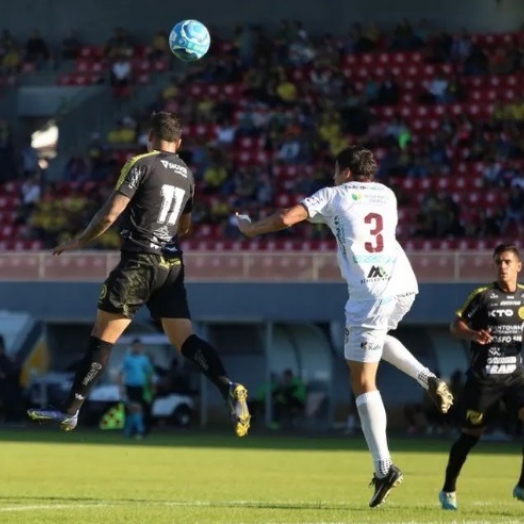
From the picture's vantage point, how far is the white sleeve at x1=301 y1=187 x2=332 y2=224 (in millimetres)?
11539

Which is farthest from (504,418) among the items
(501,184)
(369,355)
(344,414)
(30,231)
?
(369,355)

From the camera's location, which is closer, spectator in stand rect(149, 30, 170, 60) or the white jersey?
the white jersey

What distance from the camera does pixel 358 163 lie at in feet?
38.5

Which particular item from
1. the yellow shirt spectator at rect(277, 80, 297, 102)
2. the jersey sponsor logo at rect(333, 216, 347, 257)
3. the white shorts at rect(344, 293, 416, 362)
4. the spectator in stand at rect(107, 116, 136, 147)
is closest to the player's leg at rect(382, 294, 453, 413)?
the white shorts at rect(344, 293, 416, 362)

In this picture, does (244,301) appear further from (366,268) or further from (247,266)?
(366,268)

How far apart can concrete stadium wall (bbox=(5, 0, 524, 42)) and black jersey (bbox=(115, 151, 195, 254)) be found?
89.9 feet

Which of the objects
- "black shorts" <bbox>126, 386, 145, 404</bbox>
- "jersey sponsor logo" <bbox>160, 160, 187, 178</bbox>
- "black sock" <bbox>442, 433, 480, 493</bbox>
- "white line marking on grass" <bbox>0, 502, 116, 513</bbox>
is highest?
"jersey sponsor logo" <bbox>160, 160, 187, 178</bbox>

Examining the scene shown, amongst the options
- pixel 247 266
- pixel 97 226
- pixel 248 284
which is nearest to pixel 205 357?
pixel 97 226

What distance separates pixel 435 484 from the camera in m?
17.5

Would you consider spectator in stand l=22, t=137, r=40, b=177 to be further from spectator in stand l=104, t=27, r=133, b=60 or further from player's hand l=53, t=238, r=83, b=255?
player's hand l=53, t=238, r=83, b=255

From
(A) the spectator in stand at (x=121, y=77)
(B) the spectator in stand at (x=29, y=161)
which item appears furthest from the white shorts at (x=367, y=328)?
(A) the spectator in stand at (x=121, y=77)

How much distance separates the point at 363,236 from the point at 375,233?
10cm

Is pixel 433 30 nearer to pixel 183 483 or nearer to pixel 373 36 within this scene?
pixel 373 36

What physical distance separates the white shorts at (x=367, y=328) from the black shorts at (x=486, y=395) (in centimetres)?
227
